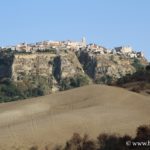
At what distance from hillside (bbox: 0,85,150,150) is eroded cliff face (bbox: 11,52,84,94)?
412 feet

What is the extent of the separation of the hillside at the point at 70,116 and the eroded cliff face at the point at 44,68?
126 m

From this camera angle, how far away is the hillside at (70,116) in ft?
122

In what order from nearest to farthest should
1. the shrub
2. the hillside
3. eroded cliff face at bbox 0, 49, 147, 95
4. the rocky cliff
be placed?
the hillside < the shrub < the rocky cliff < eroded cliff face at bbox 0, 49, 147, 95

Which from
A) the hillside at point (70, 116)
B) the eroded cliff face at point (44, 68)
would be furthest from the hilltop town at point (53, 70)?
the hillside at point (70, 116)

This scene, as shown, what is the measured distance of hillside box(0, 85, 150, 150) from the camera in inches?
1469

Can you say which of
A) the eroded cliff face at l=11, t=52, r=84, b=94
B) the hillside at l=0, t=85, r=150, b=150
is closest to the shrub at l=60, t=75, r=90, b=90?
the eroded cliff face at l=11, t=52, r=84, b=94

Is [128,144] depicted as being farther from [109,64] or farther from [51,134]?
[109,64]

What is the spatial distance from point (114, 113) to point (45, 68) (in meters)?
149

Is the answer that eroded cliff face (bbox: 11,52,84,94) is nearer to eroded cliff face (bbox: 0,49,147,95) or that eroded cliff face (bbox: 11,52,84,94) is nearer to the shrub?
eroded cliff face (bbox: 0,49,147,95)

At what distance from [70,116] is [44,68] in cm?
14942

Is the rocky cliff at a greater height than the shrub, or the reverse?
the rocky cliff

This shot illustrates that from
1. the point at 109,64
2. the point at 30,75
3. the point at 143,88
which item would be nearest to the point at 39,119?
the point at 143,88

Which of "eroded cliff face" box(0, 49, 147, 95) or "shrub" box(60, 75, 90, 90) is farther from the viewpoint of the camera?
"eroded cliff face" box(0, 49, 147, 95)

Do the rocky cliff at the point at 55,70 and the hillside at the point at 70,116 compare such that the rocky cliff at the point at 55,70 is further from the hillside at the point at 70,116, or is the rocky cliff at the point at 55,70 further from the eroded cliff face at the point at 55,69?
the hillside at the point at 70,116
